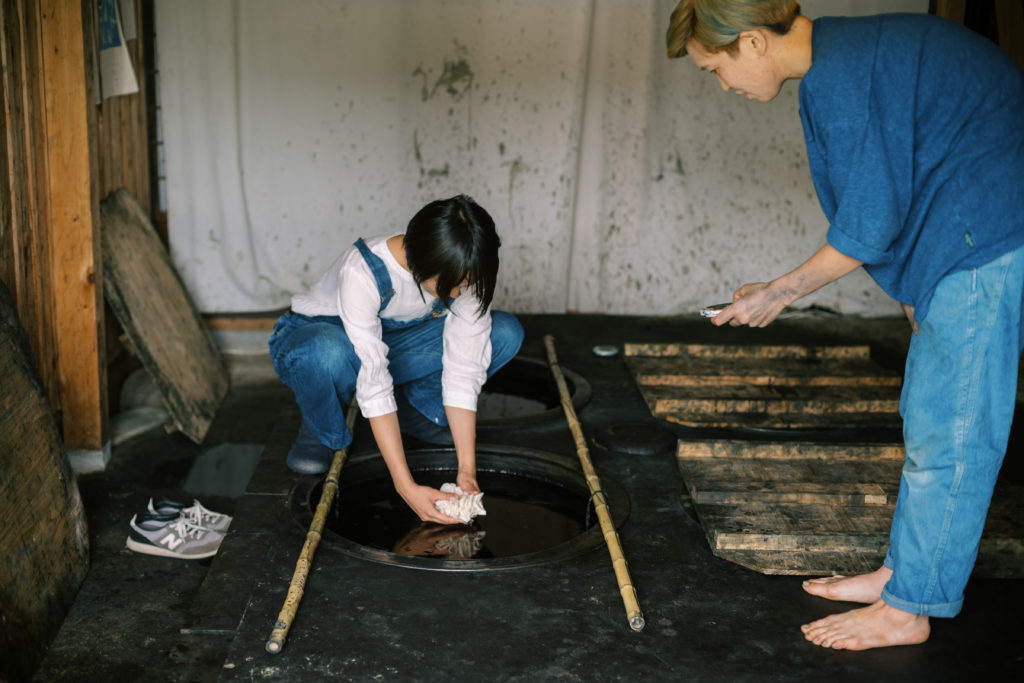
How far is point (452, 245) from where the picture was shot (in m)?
2.33

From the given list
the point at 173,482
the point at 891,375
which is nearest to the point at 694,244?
the point at 891,375

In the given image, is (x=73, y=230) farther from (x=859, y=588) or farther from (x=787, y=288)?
(x=859, y=588)

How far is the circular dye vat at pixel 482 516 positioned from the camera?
101 inches

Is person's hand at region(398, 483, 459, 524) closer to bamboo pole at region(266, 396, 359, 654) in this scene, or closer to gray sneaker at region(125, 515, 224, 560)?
bamboo pole at region(266, 396, 359, 654)

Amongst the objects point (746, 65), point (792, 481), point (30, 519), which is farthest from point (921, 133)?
point (30, 519)

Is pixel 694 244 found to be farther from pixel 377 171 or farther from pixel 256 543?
pixel 256 543

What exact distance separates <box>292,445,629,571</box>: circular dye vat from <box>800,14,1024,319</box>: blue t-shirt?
1166 millimetres

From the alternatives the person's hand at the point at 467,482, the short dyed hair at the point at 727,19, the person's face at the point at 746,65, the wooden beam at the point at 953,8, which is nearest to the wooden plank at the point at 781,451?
the person's hand at the point at 467,482

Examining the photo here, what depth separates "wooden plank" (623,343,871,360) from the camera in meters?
4.30

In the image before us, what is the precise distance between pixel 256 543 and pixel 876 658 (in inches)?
63.4

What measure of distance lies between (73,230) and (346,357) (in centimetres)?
112

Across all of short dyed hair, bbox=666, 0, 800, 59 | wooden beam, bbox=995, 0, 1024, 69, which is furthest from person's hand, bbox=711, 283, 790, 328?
wooden beam, bbox=995, 0, 1024, 69

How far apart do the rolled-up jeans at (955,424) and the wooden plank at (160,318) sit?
9.34 feet

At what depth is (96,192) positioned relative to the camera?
3352 millimetres
